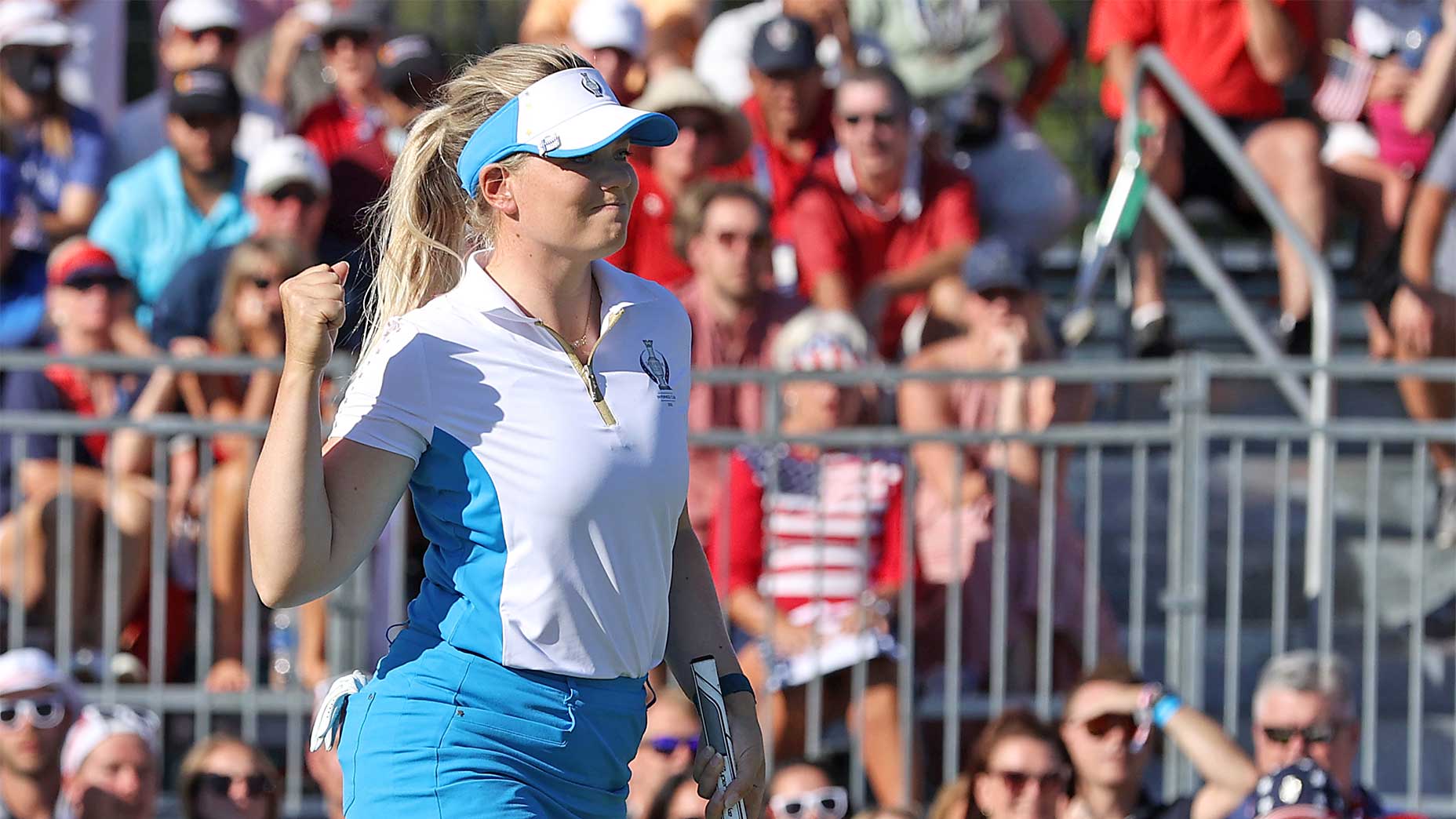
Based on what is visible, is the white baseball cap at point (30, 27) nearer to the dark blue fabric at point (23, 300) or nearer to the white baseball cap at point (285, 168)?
the dark blue fabric at point (23, 300)

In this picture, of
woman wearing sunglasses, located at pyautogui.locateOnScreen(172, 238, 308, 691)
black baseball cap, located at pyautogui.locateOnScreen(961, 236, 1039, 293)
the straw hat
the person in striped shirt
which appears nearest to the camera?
the person in striped shirt

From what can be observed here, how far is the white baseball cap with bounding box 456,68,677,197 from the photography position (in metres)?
2.94

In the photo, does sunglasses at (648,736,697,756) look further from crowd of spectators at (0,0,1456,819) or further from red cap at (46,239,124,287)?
red cap at (46,239,124,287)

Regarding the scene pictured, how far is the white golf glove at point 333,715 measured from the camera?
10.1ft

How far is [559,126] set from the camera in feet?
9.72

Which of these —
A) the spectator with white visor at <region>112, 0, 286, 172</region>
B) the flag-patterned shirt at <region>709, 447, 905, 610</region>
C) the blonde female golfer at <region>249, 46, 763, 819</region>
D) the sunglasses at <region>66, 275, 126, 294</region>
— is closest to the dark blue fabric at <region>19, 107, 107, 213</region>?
the spectator with white visor at <region>112, 0, 286, 172</region>

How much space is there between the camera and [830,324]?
6.58m

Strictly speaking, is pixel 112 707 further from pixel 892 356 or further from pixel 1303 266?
pixel 1303 266

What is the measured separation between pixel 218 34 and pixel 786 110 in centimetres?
231

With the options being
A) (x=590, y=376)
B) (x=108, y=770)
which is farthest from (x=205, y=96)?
(x=590, y=376)

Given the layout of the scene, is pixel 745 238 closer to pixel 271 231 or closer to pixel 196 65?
pixel 271 231

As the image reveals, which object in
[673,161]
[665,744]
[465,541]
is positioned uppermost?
[673,161]

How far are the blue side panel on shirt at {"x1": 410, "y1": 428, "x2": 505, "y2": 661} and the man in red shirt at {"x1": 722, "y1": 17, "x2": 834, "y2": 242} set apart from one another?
475 cm

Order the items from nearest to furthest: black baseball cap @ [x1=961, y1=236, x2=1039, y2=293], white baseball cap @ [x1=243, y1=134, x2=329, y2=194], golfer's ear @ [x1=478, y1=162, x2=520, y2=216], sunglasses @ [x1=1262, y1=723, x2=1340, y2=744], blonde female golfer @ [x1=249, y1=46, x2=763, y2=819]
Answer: blonde female golfer @ [x1=249, y1=46, x2=763, y2=819], golfer's ear @ [x1=478, y1=162, x2=520, y2=216], sunglasses @ [x1=1262, y1=723, x2=1340, y2=744], black baseball cap @ [x1=961, y1=236, x2=1039, y2=293], white baseball cap @ [x1=243, y1=134, x2=329, y2=194]
